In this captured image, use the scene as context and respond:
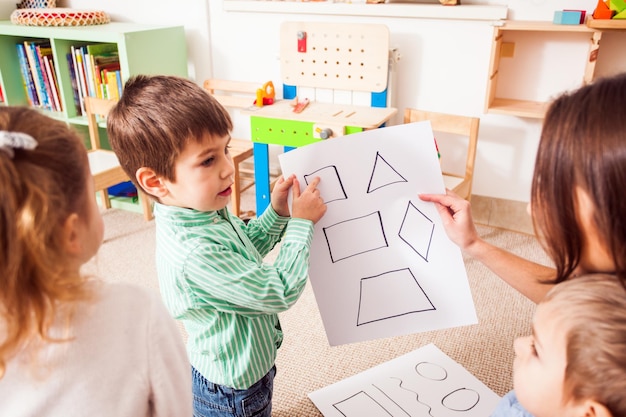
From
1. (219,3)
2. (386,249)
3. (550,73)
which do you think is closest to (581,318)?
(386,249)

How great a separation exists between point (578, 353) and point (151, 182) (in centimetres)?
68

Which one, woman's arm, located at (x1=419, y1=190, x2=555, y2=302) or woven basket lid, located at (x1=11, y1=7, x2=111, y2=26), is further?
woven basket lid, located at (x1=11, y1=7, x2=111, y2=26)

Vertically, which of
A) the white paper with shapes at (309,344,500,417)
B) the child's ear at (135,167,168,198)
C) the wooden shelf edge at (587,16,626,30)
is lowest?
the white paper with shapes at (309,344,500,417)

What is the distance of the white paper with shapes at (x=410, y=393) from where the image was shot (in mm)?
1316

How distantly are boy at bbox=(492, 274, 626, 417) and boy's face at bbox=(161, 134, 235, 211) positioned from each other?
53 centimetres

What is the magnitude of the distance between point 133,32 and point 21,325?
7.25ft

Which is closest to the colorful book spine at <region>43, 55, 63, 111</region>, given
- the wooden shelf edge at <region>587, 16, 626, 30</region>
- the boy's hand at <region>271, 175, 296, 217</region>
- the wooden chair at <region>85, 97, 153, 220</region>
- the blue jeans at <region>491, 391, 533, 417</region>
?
the wooden chair at <region>85, 97, 153, 220</region>

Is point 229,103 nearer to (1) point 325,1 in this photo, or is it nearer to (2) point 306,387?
(1) point 325,1

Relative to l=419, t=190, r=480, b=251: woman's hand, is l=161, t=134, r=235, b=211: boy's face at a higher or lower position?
higher

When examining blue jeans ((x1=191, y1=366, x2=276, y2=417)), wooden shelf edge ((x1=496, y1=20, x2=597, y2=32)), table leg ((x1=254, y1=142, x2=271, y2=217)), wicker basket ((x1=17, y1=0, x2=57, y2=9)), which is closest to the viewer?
blue jeans ((x1=191, y1=366, x2=276, y2=417))

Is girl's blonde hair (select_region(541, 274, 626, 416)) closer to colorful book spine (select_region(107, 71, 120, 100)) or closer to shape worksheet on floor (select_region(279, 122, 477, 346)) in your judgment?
shape worksheet on floor (select_region(279, 122, 477, 346))

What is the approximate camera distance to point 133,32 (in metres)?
2.42

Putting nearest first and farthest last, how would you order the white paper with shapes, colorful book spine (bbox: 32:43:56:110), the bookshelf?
the white paper with shapes < the bookshelf < colorful book spine (bbox: 32:43:56:110)

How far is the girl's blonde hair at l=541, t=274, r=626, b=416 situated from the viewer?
1.75ft
